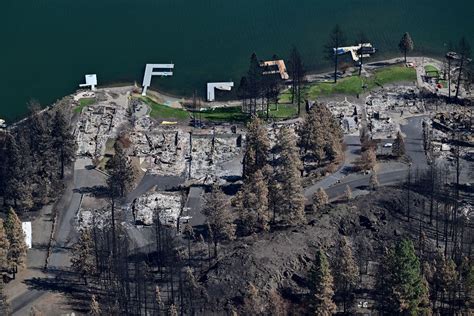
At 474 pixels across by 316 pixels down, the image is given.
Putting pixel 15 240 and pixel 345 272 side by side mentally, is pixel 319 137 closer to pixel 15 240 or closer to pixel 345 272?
pixel 345 272

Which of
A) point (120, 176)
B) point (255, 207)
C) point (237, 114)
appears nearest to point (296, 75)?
point (237, 114)

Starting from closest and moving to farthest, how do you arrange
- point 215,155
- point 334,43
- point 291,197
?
point 291,197, point 215,155, point 334,43

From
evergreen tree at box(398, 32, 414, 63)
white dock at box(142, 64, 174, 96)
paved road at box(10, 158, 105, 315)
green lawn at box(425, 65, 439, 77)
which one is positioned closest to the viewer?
paved road at box(10, 158, 105, 315)

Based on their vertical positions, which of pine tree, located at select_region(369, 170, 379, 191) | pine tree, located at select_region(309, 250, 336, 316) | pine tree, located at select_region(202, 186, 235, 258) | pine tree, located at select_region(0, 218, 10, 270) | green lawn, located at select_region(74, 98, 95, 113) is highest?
green lawn, located at select_region(74, 98, 95, 113)

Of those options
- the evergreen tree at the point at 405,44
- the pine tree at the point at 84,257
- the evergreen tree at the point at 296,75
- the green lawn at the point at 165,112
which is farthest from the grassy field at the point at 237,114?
the pine tree at the point at 84,257

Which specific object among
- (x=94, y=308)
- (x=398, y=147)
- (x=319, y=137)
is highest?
(x=319, y=137)

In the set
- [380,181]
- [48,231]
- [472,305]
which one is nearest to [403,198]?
[380,181]

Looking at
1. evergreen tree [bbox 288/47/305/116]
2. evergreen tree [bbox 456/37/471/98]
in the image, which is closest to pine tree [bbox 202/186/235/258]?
evergreen tree [bbox 288/47/305/116]

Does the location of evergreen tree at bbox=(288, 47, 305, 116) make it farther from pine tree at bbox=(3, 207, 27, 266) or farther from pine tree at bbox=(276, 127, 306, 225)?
pine tree at bbox=(3, 207, 27, 266)
